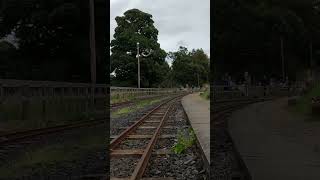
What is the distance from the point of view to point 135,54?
53125 mm

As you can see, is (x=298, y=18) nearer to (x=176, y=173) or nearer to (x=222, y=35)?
(x=222, y=35)

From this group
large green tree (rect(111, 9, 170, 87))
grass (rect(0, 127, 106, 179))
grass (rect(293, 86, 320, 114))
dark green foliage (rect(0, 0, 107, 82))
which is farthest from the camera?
large green tree (rect(111, 9, 170, 87))

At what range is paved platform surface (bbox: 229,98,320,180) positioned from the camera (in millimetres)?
7047

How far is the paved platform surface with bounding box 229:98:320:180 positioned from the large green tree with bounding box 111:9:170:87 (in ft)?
99.7

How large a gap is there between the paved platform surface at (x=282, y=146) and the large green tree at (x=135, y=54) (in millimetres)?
30392

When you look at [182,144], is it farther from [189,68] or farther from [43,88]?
[189,68]

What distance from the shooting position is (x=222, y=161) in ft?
29.3

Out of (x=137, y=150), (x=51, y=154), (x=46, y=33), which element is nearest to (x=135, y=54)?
(x=137, y=150)

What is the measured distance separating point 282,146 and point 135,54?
1804 inches

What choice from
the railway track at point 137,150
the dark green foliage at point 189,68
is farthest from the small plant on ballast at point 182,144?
the dark green foliage at point 189,68

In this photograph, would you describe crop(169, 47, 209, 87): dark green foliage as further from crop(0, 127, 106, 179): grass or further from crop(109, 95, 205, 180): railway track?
crop(0, 127, 106, 179): grass

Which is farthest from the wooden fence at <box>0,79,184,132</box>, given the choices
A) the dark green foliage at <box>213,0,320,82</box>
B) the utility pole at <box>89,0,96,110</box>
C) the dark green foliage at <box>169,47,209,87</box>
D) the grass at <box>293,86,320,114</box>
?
the dark green foliage at <box>169,47,209,87</box>

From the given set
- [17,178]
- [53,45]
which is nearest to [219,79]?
[17,178]

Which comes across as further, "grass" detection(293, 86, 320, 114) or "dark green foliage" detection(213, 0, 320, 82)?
"grass" detection(293, 86, 320, 114)
